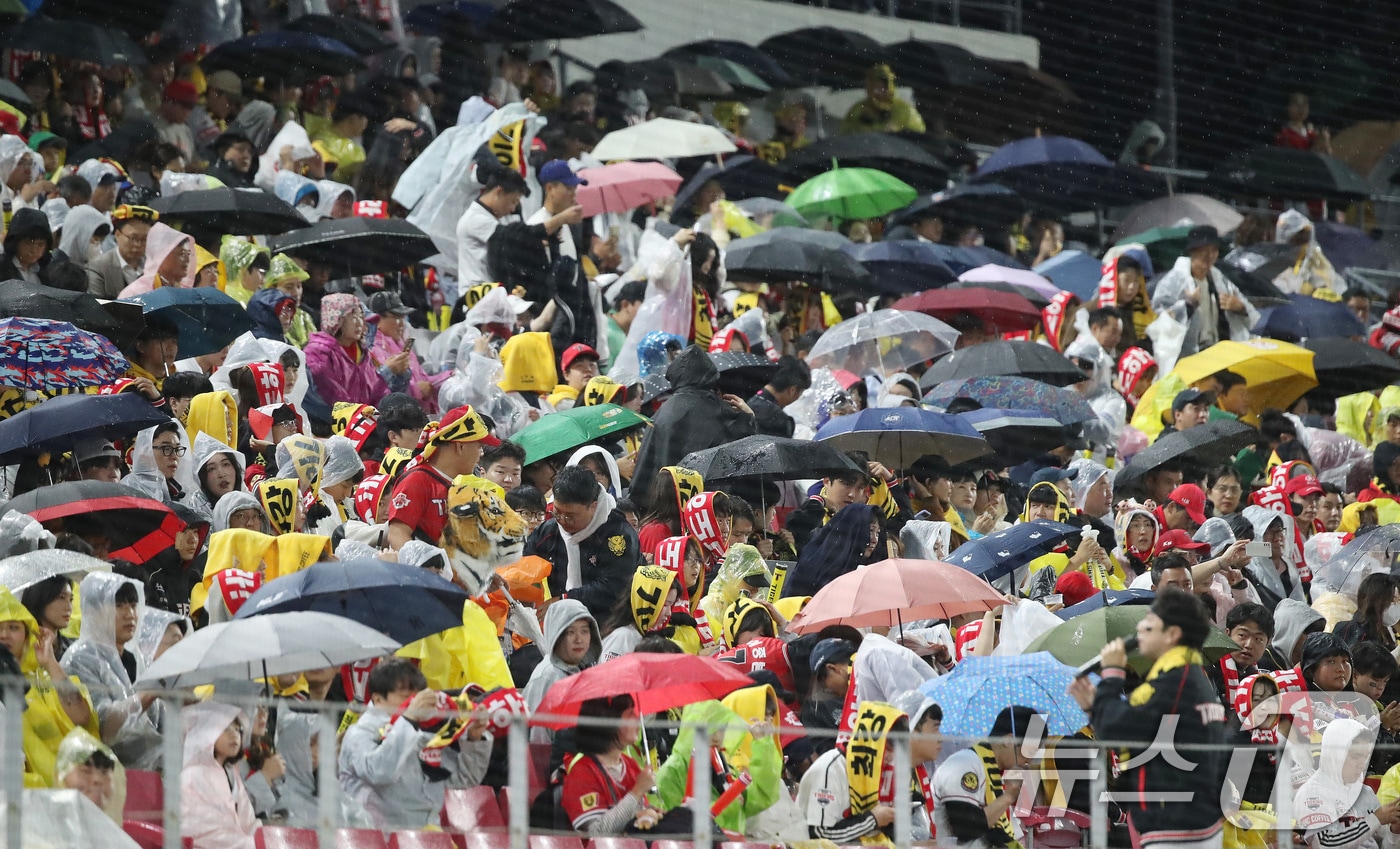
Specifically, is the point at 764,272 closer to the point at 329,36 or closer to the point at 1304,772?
the point at 329,36

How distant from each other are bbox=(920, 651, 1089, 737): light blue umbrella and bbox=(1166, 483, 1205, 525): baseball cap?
155 inches

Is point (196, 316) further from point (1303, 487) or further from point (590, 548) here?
point (1303, 487)

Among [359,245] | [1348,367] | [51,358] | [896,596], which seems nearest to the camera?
[896,596]

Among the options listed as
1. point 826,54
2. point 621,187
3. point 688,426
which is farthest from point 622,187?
point 826,54

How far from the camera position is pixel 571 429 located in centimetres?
992

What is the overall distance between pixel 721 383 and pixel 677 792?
4893 millimetres

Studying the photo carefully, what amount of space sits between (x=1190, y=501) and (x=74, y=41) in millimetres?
7938

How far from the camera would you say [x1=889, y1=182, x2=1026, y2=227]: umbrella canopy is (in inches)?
655

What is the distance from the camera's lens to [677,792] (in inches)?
272

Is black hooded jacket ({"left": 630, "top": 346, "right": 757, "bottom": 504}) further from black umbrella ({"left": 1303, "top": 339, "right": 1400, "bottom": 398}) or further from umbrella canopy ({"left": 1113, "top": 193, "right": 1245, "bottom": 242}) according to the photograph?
umbrella canopy ({"left": 1113, "top": 193, "right": 1245, "bottom": 242})

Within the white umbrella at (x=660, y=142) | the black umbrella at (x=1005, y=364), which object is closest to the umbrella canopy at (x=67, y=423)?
the black umbrella at (x=1005, y=364)

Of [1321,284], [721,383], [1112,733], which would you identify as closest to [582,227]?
[721,383]

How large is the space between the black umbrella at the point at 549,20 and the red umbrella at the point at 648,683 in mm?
11051

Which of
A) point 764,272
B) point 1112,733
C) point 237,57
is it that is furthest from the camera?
point 237,57
